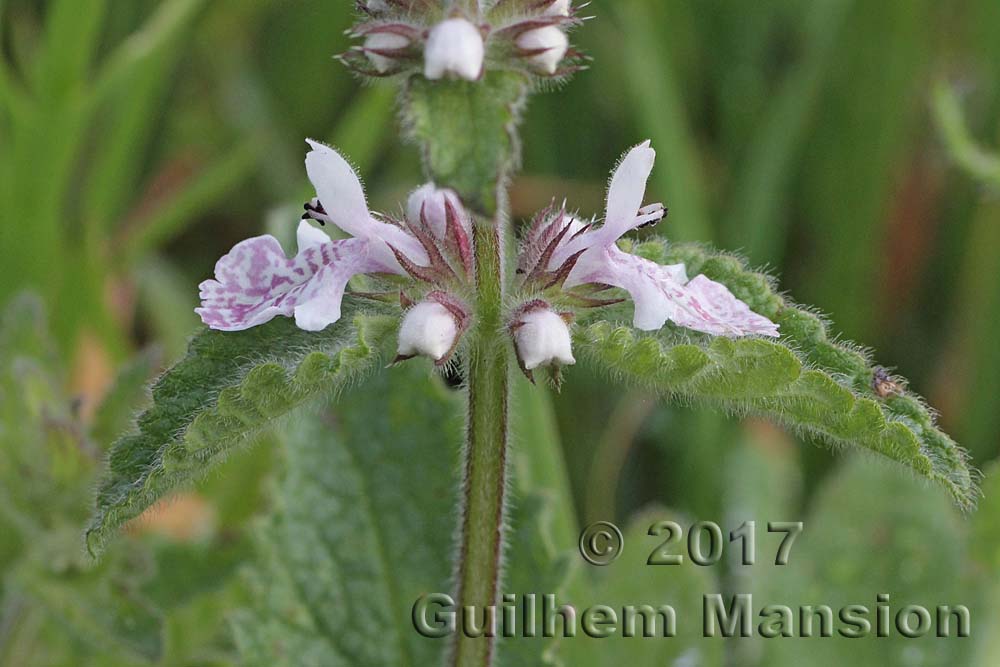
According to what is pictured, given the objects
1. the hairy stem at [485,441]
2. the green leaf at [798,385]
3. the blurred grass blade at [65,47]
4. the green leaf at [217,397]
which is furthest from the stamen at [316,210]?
the blurred grass blade at [65,47]

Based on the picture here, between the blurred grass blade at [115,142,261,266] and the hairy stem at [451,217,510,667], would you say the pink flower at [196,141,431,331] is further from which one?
the blurred grass blade at [115,142,261,266]

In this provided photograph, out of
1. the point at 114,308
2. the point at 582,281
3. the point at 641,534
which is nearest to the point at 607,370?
the point at 582,281

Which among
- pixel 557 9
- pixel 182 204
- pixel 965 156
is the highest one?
pixel 182 204

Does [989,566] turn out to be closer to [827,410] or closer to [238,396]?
[827,410]

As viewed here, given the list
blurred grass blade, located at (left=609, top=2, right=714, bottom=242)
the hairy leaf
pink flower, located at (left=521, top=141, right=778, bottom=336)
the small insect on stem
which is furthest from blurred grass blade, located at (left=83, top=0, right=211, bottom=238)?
the small insect on stem

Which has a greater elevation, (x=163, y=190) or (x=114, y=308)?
(x=163, y=190)

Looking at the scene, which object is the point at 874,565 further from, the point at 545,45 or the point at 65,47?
the point at 65,47

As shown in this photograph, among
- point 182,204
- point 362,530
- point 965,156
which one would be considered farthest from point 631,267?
point 182,204
